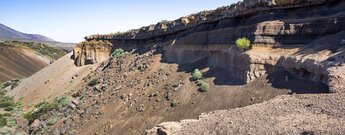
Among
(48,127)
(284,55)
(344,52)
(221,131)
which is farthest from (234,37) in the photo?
(48,127)

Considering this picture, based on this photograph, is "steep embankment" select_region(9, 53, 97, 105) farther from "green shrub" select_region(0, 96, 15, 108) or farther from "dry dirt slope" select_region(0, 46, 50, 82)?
"dry dirt slope" select_region(0, 46, 50, 82)

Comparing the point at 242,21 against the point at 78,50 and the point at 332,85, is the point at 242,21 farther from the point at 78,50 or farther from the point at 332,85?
the point at 78,50

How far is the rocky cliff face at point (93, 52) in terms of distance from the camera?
152 ft

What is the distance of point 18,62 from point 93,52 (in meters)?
49.6

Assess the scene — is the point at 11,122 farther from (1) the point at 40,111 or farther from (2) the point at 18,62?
(2) the point at 18,62

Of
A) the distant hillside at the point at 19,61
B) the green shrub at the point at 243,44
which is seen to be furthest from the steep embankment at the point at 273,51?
the distant hillside at the point at 19,61

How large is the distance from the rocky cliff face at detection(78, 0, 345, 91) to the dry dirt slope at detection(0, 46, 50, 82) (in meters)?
52.7

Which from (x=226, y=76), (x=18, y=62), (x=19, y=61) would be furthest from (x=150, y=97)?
(x=19, y=61)

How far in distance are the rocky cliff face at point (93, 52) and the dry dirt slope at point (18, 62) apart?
90.9 ft

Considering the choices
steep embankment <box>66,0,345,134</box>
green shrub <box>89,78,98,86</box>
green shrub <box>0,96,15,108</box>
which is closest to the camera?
steep embankment <box>66,0,345,134</box>

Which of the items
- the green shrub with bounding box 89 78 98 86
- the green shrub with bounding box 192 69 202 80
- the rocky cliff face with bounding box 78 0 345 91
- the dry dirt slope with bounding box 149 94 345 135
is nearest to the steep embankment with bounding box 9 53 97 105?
the green shrub with bounding box 89 78 98 86

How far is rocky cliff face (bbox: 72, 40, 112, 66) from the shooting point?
46.4 metres

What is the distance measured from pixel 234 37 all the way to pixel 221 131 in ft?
39.8

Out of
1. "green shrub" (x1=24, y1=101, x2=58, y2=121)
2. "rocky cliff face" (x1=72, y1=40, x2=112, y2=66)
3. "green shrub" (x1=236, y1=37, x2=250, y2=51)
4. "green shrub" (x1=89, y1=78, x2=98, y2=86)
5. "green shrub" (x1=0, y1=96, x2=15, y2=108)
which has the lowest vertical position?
"green shrub" (x1=0, y1=96, x2=15, y2=108)
